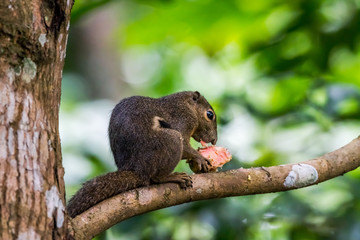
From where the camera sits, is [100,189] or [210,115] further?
[210,115]

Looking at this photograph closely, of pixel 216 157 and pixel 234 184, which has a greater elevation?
pixel 216 157

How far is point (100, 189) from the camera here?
111 inches

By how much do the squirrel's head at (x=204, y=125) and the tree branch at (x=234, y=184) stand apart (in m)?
1.34

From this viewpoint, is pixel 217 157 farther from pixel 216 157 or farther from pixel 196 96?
pixel 196 96

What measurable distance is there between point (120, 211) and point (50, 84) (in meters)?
0.74

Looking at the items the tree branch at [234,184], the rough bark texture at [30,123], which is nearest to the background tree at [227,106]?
the rough bark texture at [30,123]

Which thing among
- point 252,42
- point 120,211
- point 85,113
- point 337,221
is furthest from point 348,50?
point 120,211

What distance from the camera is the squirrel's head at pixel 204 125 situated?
4359 millimetres

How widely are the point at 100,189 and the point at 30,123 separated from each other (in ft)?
2.81

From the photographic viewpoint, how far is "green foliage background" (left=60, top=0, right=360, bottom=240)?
13.0 ft

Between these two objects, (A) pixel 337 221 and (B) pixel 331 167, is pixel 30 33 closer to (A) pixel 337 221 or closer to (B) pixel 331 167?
(B) pixel 331 167

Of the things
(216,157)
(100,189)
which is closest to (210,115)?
(216,157)

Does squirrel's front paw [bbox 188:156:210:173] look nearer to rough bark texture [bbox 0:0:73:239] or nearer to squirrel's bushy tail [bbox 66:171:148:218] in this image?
squirrel's bushy tail [bbox 66:171:148:218]

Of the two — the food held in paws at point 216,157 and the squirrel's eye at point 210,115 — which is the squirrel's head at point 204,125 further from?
the food held in paws at point 216,157
